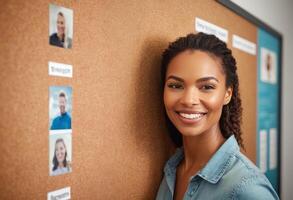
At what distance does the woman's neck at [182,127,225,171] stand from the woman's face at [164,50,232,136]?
64 mm

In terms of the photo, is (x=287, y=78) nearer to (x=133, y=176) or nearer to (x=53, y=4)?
(x=133, y=176)

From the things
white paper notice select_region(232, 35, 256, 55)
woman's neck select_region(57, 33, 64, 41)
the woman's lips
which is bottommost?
the woman's lips

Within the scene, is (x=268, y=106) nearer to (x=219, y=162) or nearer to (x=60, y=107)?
(x=219, y=162)

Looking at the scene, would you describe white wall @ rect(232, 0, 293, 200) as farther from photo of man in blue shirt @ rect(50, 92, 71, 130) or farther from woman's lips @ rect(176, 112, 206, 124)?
photo of man in blue shirt @ rect(50, 92, 71, 130)

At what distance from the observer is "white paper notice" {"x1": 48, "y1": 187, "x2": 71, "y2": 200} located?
2.38 ft

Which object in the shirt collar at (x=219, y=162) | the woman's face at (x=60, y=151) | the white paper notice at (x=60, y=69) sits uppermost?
the white paper notice at (x=60, y=69)

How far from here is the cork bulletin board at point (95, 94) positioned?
65 cm

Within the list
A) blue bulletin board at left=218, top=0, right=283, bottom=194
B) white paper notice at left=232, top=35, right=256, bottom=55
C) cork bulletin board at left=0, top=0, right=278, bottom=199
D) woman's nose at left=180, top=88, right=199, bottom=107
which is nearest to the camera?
cork bulletin board at left=0, top=0, right=278, bottom=199

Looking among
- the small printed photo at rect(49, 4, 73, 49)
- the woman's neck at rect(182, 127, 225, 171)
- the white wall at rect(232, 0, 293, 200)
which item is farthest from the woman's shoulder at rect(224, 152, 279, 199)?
the white wall at rect(232, 0, 293, 200)

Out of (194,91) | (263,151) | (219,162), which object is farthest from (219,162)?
(263,151)

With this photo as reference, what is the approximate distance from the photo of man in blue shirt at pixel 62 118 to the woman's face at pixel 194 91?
12.6 inches

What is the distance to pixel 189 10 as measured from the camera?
113 centimetres

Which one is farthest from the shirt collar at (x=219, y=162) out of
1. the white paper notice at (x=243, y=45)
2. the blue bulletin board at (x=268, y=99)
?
the blue bulletin board at (x=268, y=99)

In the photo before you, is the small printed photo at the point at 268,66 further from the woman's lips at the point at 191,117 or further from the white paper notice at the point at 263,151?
the woman's lips at the point at 191,117
